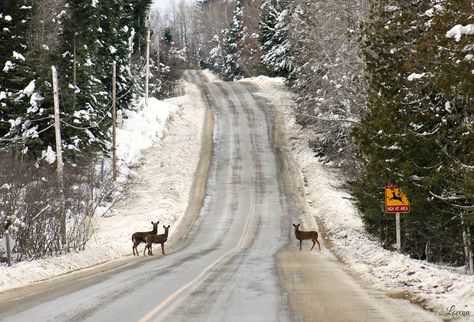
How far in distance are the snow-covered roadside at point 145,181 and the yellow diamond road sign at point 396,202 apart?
31.7 feet

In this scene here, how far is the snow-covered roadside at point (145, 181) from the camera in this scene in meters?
16.2

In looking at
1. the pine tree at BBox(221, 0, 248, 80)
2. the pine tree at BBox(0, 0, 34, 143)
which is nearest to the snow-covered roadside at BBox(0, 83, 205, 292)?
the pine tree at BBox(0, 0, 34, 143)

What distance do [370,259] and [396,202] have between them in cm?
203

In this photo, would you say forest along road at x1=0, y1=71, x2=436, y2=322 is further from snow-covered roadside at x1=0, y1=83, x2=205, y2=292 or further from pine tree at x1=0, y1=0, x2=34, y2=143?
pine tree at x1=0, y1=0, x2=34, y2=143

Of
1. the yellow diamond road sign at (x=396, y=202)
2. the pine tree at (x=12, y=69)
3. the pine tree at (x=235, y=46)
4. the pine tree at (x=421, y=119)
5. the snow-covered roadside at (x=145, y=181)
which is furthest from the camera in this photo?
the pine tree at (x=235, y=46)

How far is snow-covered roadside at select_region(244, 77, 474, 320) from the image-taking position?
9.07m

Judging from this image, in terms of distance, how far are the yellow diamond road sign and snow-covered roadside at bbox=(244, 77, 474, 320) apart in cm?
131

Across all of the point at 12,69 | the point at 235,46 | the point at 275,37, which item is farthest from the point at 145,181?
the point at 235,46

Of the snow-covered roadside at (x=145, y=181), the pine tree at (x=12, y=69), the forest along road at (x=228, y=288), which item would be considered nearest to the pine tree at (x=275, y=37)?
the snow-covered roadside at (x=145, y=181)

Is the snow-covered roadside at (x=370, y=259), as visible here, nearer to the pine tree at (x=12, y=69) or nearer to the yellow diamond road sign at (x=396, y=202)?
the yellow diamond road sign at (x=396, y=202)

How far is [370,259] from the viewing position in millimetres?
17578

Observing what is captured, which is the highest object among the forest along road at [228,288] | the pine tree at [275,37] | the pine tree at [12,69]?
the pine tree at [275,37]

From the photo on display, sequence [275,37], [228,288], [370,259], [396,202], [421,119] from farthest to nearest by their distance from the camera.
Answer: [275,37] → [370,259] → [396,202] → [421,119] → [228,288]

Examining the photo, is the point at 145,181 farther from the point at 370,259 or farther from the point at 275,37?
the point at 275,37
